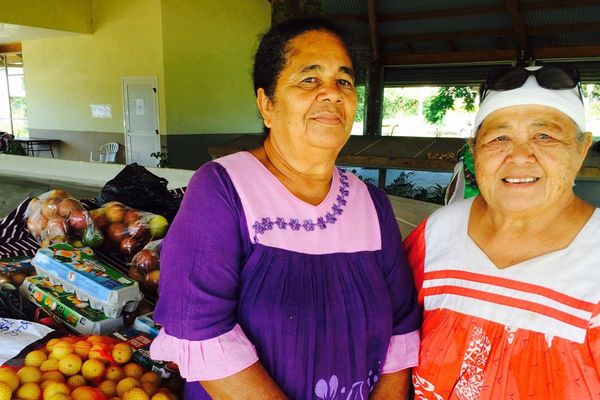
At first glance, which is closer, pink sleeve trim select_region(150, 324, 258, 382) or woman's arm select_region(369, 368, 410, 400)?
pink sleeve trim select_region(150, 324, 258, 382)

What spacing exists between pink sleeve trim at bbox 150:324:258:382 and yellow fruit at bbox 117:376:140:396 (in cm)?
42

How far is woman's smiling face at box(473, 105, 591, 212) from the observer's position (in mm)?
1176

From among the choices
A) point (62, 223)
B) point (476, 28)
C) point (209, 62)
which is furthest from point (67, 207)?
point (476, 28)

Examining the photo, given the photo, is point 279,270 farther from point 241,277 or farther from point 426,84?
point 426,84

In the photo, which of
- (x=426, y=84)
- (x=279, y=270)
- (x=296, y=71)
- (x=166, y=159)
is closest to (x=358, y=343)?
(x=279, y=270)

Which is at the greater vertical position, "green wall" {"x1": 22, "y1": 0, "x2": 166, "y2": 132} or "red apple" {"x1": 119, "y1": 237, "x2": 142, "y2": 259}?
"green wall" {"x1": 22, "y1": 0, "x2": 166, "y2": 132}

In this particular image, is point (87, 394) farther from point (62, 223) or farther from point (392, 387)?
point (62, 223)

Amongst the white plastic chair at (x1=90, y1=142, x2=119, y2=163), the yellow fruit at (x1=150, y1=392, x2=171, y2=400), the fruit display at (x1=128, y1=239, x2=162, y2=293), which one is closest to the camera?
the yellow fruit at (x1=150, y1=392, x2=171, y2=400)

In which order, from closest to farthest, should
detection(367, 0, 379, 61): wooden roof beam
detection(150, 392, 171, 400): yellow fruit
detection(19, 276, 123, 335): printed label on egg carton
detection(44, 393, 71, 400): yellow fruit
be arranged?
detection(44, 393, 71, 400): yellow fruit → detection(150, 392, 171, 400): yellow fruit → detection(19, 276, 123, 335): printed label on egg carton → detection(367, 0, 379, 61): wooden roof beam

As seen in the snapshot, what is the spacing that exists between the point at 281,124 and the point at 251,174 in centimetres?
17

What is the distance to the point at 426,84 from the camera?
1036cm

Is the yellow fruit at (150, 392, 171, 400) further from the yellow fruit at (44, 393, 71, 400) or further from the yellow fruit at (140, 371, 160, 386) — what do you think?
the yellow fruit at (44, 393, 71, 400)

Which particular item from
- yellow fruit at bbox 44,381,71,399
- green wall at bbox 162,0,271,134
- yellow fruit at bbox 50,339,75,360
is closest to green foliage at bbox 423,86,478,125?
green wall at bbox 162,0,271,134

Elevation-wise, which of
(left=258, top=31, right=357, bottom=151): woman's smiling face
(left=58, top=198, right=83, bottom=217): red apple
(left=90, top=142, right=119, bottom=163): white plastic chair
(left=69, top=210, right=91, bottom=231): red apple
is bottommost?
(left=90, top=142, right=119, bottom=163): white plastic chair
